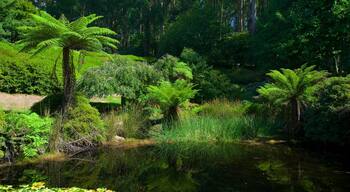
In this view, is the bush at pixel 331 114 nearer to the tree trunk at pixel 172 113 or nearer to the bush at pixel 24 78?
the tree trunk at pixel 172 113

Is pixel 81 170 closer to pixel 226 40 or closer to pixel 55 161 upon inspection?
pixel 55 161

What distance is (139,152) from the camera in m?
11.5

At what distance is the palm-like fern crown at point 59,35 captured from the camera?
449 inches

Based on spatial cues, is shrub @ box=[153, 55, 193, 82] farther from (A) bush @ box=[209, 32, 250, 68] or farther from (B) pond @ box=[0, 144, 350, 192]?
(A) bush @ box=[209, 32, 250, 68]

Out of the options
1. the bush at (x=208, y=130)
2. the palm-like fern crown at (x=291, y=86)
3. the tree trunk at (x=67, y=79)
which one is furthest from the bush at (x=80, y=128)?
the palm-like fern crown at (x=291, y=86)

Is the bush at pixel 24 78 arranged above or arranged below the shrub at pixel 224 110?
above

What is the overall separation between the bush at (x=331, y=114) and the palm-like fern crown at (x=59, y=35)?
6308 mm

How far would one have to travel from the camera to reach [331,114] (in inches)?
483

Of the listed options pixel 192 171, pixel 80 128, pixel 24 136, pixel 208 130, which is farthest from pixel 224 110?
pixel 24 136

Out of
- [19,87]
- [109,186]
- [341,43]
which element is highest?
[341,43]

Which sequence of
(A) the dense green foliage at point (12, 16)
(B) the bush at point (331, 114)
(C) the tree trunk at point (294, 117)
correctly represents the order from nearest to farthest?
(B) the bush at point (331, 114), (C) the tree trunk at point (294, 117), (A) the dense green foliage at point (12, 16)

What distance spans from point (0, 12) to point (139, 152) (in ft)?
68.9

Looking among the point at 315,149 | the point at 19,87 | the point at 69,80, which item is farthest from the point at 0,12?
the point at 315,149

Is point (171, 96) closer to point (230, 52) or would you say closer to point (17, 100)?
point (17, 100)
